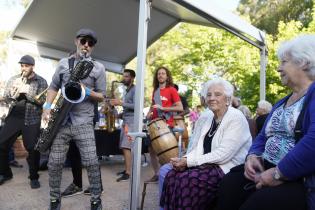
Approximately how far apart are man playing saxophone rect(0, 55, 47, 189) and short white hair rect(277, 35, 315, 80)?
4047 millimetres

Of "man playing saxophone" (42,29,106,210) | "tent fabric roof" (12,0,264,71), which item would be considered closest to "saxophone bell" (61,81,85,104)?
"man playing saxophone" (42,29,106,210)

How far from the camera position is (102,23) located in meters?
7.44

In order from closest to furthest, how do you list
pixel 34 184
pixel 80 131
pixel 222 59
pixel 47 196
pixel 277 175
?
pixel 277 175
pixel 80 131
pixel 47 196
pixel 34 184
pixel 222 59

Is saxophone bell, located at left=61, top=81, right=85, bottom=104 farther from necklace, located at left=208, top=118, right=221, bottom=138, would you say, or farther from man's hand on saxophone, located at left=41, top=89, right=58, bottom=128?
necklace, located at left=208, top=118, right=221, bottom=138

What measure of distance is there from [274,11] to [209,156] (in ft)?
83.8

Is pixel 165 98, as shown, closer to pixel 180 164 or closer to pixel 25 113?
pixel 25 113

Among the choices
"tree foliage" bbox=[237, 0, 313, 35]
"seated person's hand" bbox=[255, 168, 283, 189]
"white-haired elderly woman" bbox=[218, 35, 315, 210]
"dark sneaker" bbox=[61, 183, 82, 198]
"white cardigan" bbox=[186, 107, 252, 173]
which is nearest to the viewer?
"white-haired elderly woman" bbox=[218, 35, 315, 210]

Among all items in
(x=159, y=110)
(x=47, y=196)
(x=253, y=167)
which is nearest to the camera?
(x=253, y=167)

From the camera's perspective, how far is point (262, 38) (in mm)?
6113

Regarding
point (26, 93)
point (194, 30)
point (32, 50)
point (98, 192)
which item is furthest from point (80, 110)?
point (194, 30)

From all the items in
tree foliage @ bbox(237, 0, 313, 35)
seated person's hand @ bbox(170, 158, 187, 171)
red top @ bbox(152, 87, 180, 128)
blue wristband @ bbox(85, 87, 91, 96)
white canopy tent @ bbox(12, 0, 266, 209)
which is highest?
tree foliage @ bbox(237, 0, 313, 35)

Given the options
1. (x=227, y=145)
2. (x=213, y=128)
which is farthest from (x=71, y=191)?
(x=227, y=145)

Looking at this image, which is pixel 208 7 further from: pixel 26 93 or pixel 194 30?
pixel 194 30

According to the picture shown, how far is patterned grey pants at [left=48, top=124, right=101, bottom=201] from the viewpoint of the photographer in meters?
3.71
